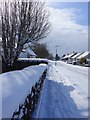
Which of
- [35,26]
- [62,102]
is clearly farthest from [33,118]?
[35,26]

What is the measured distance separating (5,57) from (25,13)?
13.7ft

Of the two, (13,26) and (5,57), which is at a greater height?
(13,26)

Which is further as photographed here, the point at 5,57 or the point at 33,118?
the point at 5,57

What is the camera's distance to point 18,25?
79.3ft

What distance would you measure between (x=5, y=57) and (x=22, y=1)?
Answer: 515 centimetres

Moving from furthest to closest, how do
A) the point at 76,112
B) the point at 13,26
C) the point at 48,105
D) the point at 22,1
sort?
1. the point at 22,1
2. the point at 13,26
3. the point at 48,105
4. the point at 76,112

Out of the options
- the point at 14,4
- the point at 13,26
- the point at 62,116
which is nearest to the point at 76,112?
the point at 62,116

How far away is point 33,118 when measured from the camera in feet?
27.7

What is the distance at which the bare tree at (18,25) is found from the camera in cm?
2355

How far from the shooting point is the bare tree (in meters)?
23.5

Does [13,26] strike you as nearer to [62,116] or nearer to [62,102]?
[62,102]

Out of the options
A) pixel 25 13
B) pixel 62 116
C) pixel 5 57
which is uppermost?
pixel 25 13

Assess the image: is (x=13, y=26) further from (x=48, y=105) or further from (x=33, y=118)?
(x=33, y=118)

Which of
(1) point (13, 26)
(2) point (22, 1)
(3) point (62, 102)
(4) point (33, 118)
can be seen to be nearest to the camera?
(4) point (33, 118)
